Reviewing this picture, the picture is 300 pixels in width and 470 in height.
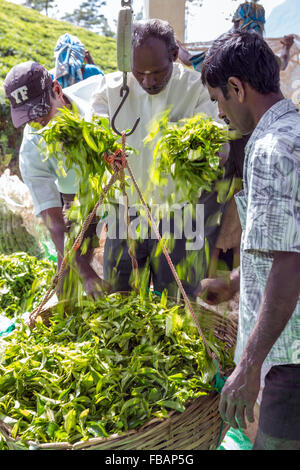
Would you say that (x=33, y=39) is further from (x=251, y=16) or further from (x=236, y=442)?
(x=236, y=442)

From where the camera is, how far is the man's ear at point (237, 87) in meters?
1.30

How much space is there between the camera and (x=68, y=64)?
11.1ft

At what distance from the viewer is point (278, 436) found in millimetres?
1375

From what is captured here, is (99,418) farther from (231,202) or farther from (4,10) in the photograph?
(4,10)

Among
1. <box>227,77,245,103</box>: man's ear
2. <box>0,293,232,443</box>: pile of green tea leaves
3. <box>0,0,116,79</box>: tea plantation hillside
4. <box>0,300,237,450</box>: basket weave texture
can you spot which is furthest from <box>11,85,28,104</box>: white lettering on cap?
<box>0,0,116,79</box>: tea plantation hillside

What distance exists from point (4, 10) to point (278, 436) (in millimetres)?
15148

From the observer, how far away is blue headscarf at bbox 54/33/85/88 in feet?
11.0

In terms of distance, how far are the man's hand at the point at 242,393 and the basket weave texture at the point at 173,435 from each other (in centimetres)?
19

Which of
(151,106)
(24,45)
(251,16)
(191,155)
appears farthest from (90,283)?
(24,45)

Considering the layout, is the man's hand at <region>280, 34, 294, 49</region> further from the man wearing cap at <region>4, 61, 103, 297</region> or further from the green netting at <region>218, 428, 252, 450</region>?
the green netting at <region>218, 428, 252, 450</region>

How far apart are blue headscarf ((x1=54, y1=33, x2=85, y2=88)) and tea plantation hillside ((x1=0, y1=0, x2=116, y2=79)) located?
20.3 feet

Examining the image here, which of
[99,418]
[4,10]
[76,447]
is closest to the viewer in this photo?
[76,447]

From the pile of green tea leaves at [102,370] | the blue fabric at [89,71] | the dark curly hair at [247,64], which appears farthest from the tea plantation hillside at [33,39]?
the dark curly hair at [247,64]
